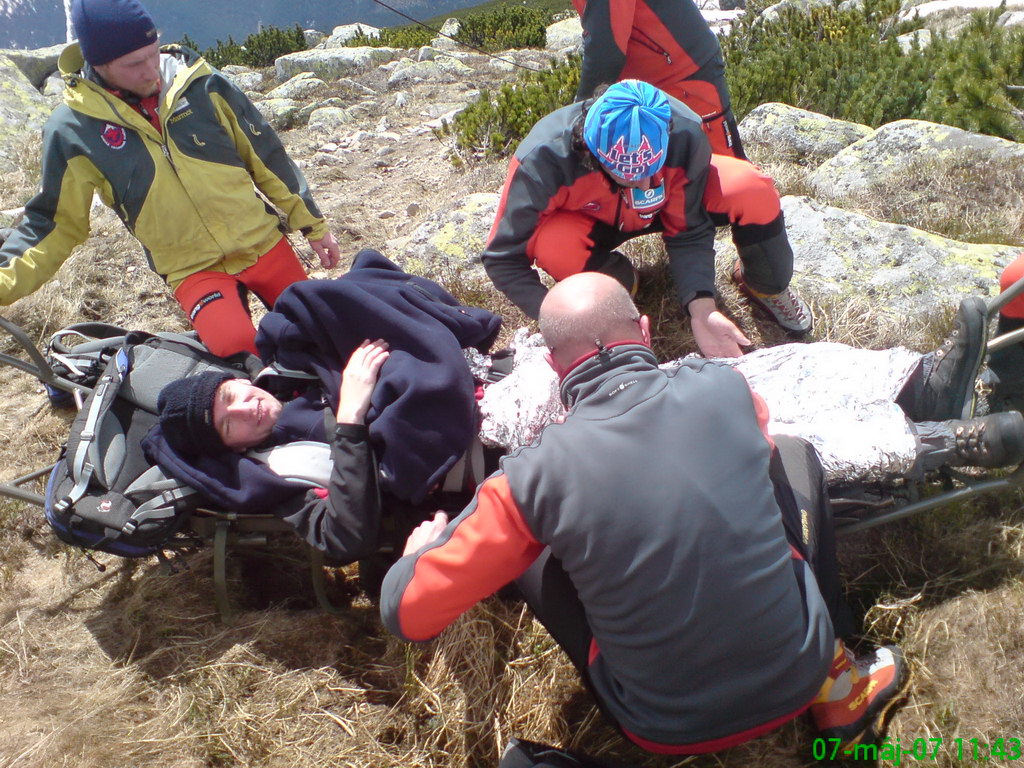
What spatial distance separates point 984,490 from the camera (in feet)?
7.37

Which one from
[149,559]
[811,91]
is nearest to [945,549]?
[149,559]

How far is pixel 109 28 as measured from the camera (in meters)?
2.75

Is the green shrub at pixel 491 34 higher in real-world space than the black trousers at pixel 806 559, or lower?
higher

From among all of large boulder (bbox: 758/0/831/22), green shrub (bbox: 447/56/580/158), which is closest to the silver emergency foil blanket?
green shrub (bbox: 447/56/580/158)

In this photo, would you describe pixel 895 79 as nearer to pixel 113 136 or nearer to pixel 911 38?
pixel 911 38

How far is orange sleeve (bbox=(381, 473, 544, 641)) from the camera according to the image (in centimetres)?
170

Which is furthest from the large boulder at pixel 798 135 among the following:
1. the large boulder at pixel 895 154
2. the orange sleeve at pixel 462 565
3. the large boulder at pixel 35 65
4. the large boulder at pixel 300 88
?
the large boulder at pixel 35 65

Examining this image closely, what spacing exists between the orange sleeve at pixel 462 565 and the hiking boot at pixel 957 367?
1.61 m

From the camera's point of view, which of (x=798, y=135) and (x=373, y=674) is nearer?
(x=373, y=674)

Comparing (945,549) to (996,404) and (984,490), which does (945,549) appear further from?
(996,404)

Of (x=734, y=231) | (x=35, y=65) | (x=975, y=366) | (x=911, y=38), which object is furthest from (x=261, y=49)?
(x=975, y=366)

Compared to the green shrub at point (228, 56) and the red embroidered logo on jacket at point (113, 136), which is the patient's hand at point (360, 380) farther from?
the green shrub at point (228, 56)

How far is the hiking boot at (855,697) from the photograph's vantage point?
2.10 metres

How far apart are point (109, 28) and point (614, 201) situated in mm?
2181
